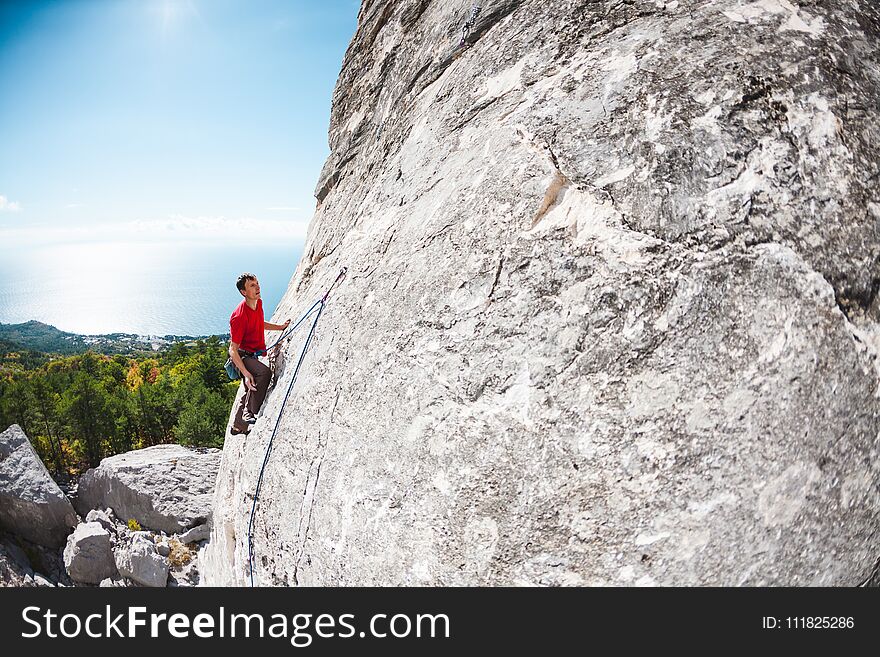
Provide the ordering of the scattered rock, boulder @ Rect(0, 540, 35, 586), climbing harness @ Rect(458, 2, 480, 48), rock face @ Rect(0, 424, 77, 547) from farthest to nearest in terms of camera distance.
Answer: rock face @ Rect(0, 424, 77, 547)
boulder @ Rect(0, 540, 35, 586)
the scattered rock
climbing harness @ Rect(458, 2, 480, 48)

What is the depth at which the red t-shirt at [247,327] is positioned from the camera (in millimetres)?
6000

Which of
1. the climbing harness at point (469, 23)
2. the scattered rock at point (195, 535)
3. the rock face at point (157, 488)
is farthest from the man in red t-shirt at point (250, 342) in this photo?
the rock face at point (157, 488)

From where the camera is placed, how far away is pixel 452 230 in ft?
14.5

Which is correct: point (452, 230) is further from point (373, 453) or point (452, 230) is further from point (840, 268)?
point (840, 268)

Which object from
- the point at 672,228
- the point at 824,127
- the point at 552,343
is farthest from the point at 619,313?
the point at 824,127

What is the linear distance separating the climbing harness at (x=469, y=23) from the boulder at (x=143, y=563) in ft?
41.2

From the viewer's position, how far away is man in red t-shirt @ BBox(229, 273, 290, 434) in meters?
6.01

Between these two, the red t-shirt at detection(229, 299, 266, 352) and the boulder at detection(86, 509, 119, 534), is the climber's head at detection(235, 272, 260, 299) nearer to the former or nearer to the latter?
the red t-shirt at detection(229, 299, 266, 352)

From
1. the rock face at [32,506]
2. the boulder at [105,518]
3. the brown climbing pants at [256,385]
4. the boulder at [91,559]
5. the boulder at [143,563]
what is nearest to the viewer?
the brown climbing pants at [256,385]

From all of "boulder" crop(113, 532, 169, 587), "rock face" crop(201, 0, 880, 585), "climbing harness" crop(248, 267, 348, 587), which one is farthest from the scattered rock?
"rock face" crop(201, 0, 880, 585)

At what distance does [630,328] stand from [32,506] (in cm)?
1947

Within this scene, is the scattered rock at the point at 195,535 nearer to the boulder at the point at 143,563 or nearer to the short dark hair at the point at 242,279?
the boulder at the point at 143,563

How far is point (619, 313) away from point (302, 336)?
4.13 m

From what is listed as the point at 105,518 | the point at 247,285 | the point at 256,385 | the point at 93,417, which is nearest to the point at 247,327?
the point at 247,285
